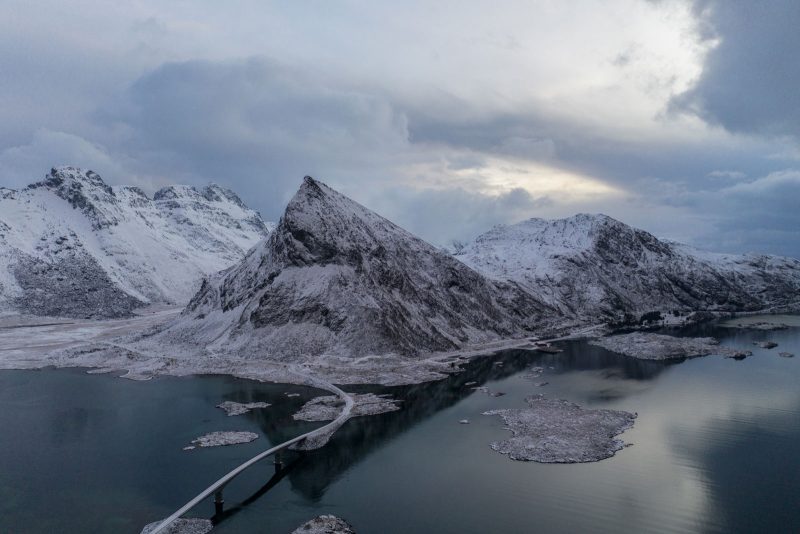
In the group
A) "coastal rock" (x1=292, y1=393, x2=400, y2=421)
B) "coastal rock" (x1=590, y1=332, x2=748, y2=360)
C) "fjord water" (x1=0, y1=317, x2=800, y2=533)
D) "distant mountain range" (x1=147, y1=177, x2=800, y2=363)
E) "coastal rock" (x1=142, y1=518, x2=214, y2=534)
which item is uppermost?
"distant mountain range" (x1=147, y1=177, x2=800, y2=363)

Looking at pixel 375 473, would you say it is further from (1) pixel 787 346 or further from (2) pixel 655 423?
(1) pixel 787 346

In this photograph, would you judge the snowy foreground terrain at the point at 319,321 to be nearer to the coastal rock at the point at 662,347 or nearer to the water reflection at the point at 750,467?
the coastal rock at the point at 662,347

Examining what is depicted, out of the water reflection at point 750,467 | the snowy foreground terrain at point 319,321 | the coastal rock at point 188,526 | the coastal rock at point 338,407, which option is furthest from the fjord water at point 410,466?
the snowy foreground terrain at point 319,321

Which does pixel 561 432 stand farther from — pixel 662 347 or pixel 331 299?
pixel 662 347

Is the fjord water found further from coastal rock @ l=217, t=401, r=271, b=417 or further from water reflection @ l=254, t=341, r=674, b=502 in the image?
coastal rock @ l=217, t=401, r=271, b=417

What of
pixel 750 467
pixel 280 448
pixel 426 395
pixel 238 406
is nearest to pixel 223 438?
pixel 280 448

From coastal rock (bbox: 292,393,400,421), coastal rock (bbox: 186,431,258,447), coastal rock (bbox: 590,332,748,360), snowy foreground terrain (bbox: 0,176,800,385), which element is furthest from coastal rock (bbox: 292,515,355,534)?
coastal rock (bbox: 590,332,748,360)

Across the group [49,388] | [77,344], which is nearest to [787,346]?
[49,388]
